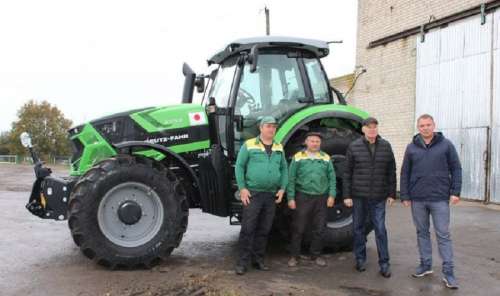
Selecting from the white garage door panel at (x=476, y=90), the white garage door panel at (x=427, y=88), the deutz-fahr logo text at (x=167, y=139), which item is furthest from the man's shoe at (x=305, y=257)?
the white garage door panel at (x=427, y=88)

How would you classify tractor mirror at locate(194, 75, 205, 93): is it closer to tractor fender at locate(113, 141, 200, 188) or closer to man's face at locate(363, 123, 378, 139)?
tractor fender at locate(113, 141, 200, 188)

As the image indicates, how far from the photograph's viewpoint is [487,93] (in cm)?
1146

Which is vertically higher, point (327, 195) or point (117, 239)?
point (327, 195)

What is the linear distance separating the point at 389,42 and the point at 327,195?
10.0 m

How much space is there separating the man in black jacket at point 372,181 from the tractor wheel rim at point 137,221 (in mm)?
→ 2033

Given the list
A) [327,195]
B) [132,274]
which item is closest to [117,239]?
[132,274]

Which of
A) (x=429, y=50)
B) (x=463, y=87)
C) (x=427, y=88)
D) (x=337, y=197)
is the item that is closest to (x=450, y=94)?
(x=463, y=87)

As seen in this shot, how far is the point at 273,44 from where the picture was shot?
6148 mm

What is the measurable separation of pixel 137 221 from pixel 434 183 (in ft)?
9.72

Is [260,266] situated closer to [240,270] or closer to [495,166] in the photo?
[240,270]

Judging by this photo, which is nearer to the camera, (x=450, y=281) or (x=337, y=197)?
(x=450, y=281)

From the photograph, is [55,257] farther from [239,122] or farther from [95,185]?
[239,122]

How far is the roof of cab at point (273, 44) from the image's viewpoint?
6078mm

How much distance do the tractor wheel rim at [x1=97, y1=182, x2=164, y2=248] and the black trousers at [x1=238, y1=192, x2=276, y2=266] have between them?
0.87m
